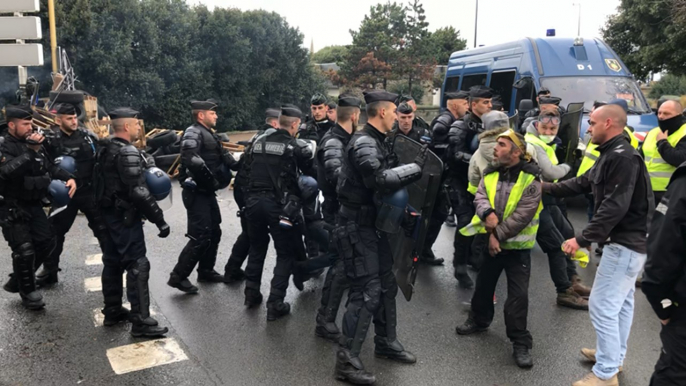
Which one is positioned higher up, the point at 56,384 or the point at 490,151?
the point at 490,151

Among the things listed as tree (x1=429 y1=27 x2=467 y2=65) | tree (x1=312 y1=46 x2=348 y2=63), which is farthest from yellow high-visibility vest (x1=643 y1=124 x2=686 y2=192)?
tree (x1=312 y1=46 x2=348 y2=63)

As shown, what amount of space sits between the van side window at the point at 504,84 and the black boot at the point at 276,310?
6.99 metres

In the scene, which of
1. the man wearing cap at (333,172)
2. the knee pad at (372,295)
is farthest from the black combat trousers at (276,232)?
the knee pad at (372,295)

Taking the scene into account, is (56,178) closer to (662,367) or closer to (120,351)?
(120,351)

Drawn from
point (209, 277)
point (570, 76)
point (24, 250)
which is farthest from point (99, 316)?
point (570, 76)

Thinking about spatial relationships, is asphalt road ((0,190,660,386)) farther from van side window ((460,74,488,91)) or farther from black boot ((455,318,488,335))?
van side window ((460,74,488,91))

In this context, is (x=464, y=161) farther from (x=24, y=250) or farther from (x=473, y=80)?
(x=473, y=80)

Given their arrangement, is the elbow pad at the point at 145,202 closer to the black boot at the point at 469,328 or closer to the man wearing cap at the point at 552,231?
the black boot at the point at 469,328

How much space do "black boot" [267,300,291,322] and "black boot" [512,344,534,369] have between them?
2050 millimetres

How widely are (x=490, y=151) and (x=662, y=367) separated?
2642 millimetres

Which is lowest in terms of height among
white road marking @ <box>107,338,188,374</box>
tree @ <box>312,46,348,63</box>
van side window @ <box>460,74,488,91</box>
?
white road marking @ <box>107,338,188,374</box>

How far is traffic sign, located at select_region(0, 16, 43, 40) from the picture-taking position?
555 centimetres

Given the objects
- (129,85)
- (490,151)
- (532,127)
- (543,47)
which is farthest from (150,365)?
(129,85)

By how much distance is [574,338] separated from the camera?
15.1 feet
